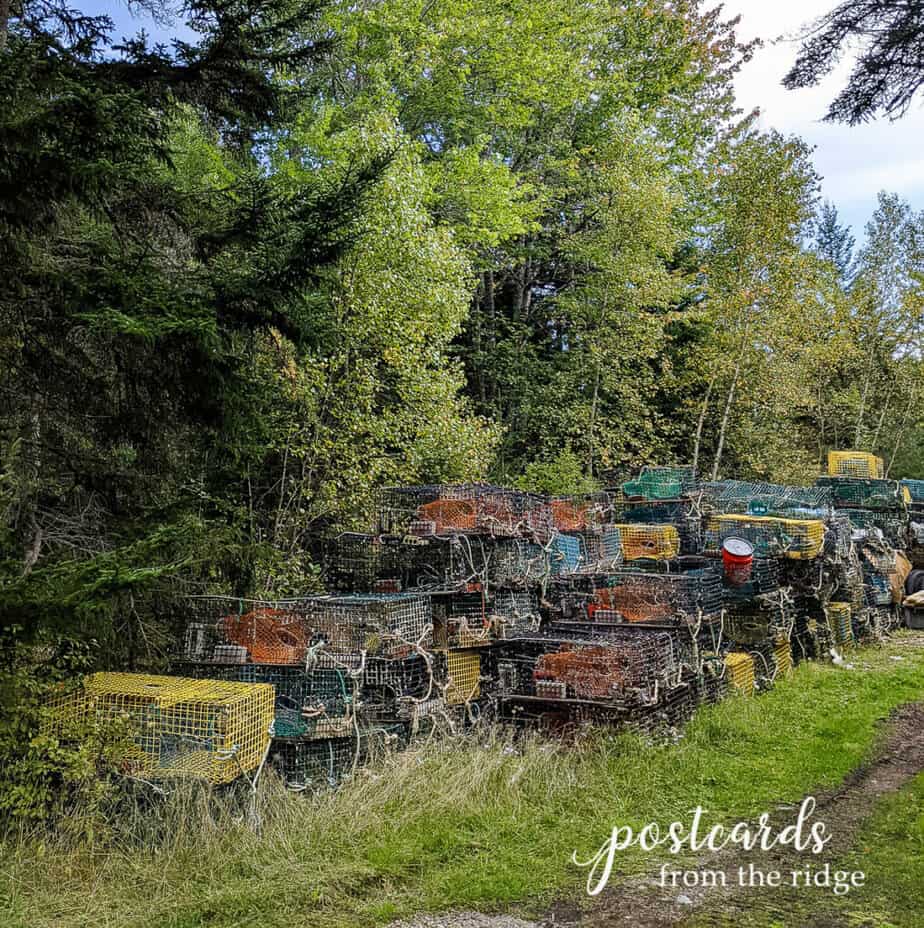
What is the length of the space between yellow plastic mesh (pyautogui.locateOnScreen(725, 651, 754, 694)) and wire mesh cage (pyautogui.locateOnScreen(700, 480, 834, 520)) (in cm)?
273

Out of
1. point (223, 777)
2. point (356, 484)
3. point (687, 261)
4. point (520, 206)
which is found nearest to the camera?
point (223, 777)

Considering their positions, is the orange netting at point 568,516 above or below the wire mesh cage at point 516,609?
above

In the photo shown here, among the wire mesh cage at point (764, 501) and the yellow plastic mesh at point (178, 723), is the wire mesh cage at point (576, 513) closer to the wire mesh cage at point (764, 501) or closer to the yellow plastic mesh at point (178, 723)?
the wire mesh cage at point (764, 501)

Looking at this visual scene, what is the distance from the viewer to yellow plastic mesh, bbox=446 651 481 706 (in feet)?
22.4

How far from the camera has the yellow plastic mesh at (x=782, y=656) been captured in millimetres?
9344

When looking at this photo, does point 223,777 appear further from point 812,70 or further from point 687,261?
point 687,261

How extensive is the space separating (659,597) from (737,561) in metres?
1.34

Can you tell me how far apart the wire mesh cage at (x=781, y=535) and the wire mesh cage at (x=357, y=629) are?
14.6 feet

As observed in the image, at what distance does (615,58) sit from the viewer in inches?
789

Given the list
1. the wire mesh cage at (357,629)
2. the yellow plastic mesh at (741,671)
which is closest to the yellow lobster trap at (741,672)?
the yellow plastic mesh at (741,671)

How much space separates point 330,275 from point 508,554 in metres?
3.39

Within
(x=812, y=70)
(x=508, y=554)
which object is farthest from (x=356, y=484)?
(x=812, y=70)

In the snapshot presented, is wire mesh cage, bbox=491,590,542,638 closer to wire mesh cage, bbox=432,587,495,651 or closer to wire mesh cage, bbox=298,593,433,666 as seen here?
wire mesh cage, bbox=432,587,495,651

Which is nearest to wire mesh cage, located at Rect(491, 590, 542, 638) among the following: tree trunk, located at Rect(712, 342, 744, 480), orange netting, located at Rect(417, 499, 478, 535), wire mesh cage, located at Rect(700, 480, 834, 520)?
orange netting, located at Rect(417, 499, 478, 535)
